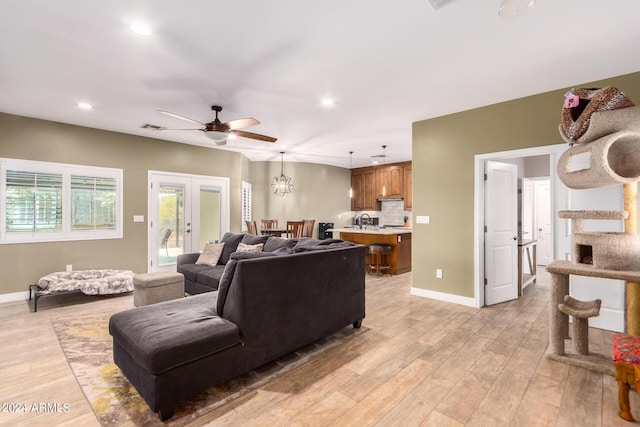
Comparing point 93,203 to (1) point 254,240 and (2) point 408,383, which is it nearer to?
(1) point 254,240

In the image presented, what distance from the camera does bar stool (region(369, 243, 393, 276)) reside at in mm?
5914

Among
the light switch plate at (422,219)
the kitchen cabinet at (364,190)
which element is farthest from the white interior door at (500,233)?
the kitchen cabinet at (364,190)

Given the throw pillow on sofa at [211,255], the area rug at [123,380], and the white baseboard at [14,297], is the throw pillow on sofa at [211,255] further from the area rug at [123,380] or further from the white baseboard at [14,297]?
the white baseboard at [14,297]

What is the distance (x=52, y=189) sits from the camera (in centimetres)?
467

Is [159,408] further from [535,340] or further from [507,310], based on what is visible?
[507,310]

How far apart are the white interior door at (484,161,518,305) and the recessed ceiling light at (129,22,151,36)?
4.09 meters

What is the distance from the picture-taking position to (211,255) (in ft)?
15.4

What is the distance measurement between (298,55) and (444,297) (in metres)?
3.72

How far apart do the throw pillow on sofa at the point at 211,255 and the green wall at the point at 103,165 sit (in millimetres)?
1673

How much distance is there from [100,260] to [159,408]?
14.3 ft

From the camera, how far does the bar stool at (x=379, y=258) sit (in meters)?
5.91

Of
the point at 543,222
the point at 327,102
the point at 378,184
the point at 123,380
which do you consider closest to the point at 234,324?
the point at 123,380

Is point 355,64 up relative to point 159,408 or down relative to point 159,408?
up

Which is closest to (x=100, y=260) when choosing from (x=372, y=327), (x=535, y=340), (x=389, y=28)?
(x=372, y=327)
